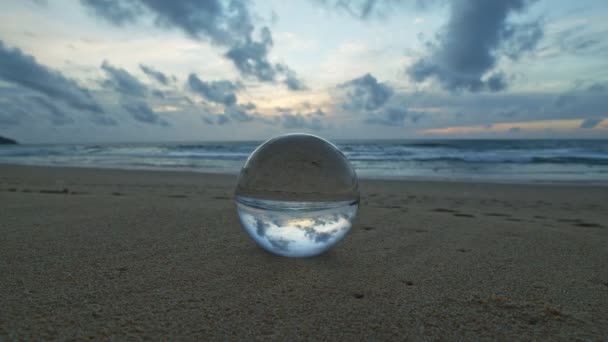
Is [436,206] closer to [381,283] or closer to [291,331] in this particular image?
[381,283]

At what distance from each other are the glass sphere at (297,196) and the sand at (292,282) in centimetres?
20

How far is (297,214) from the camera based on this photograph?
2.00 metres

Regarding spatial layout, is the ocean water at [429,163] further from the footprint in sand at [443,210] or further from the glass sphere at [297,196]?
the glass sphere at [297,196]

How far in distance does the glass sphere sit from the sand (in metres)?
0.20

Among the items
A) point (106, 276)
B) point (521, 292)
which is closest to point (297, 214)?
point (106, 276)

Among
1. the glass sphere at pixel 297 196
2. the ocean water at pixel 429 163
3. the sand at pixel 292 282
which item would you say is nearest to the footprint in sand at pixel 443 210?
the sand at pixel 292 282

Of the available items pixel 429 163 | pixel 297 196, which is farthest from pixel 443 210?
pixel 429 163

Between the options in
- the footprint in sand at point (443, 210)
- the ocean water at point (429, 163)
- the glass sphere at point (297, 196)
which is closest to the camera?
the glass sphere at point (297, 196)

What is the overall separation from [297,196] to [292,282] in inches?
19.2

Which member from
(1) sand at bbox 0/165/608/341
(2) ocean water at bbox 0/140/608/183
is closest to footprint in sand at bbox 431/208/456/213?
(1) sand at bbox 0/165/608/341

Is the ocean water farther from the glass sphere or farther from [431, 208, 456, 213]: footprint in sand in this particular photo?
the glass sphere

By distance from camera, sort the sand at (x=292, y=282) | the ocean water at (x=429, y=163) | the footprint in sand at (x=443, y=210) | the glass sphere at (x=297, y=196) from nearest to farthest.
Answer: the sand at (x=292, y=282) → the glass sphere at (x=297, y=196) → the footprint in sand at (x=443, y=210) → the ocean water at (x=429, y=163)

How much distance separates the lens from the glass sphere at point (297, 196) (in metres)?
2.02

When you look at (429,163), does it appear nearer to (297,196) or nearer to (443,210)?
(443,210)
